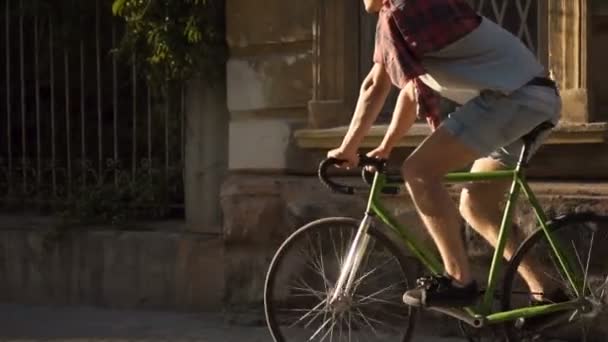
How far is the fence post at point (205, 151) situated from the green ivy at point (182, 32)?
0.20m

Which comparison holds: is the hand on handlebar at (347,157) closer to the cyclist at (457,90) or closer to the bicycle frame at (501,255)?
the bicycle frame at (501,255)

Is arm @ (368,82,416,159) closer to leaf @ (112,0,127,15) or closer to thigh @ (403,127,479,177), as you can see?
thigh @ (403,127,479,177)

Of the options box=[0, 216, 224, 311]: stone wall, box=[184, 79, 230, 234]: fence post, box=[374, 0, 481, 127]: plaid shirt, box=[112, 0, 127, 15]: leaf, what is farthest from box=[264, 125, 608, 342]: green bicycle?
box=[112, 0, 127, 15]: leaf

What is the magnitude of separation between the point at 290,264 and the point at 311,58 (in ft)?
6.29

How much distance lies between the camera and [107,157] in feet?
26.8

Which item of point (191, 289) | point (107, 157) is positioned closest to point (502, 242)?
point (191, 289)

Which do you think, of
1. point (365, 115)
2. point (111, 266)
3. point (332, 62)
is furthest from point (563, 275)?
point (111, 266)

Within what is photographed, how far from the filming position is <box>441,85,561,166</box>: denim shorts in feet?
15.4

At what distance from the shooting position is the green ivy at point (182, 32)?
717 cm

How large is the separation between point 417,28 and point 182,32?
2744mm

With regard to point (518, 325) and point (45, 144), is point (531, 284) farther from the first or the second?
point (45, 144)

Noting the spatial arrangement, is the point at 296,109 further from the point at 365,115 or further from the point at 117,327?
the point at 365,115

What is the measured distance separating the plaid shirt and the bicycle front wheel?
0.72 metres

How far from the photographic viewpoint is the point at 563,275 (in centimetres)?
482
